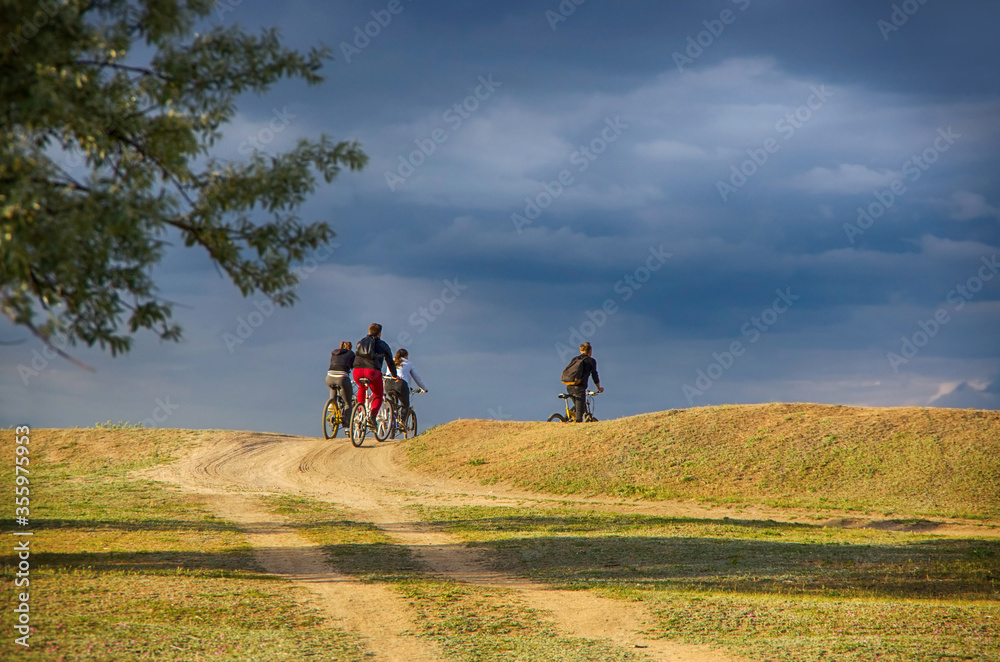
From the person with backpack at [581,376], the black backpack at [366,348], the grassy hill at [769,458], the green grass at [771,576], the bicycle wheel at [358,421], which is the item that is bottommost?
the green grass at [771,576]

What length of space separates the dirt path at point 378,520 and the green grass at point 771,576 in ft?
1.78

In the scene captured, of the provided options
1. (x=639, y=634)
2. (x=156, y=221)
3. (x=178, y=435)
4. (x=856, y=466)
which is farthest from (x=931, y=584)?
(x=178, y=435)

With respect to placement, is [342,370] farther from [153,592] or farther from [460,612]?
[460,612]

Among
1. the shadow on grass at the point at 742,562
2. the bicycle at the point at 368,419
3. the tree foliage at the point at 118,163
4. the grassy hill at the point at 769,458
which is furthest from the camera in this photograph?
the bicycle at the point at 368,419

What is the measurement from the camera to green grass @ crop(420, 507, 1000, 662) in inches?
352

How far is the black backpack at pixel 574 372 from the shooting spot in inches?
936

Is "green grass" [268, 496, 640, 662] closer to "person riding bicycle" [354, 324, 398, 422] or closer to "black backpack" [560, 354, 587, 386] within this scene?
"person riding bicycle" [354, 324, 398, 422]

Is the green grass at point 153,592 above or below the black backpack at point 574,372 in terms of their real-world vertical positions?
below

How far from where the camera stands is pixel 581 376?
945 inches

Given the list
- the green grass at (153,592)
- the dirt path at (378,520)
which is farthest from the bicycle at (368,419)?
the green grass at (153,592)

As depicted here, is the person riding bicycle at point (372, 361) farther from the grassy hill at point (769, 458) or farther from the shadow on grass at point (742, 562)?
the shadow on grass at point (742, 562)

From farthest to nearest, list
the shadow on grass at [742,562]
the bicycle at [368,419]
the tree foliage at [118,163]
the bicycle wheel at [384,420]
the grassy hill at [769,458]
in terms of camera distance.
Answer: the bicycle wheel at [384,420] → the bicycle at [368,419] → the grassy hill at [769,458] → the shadow on grass at [742,562] → the tree foliage at [118,163]

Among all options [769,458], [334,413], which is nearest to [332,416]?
[334,413]

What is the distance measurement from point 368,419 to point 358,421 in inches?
12.4
